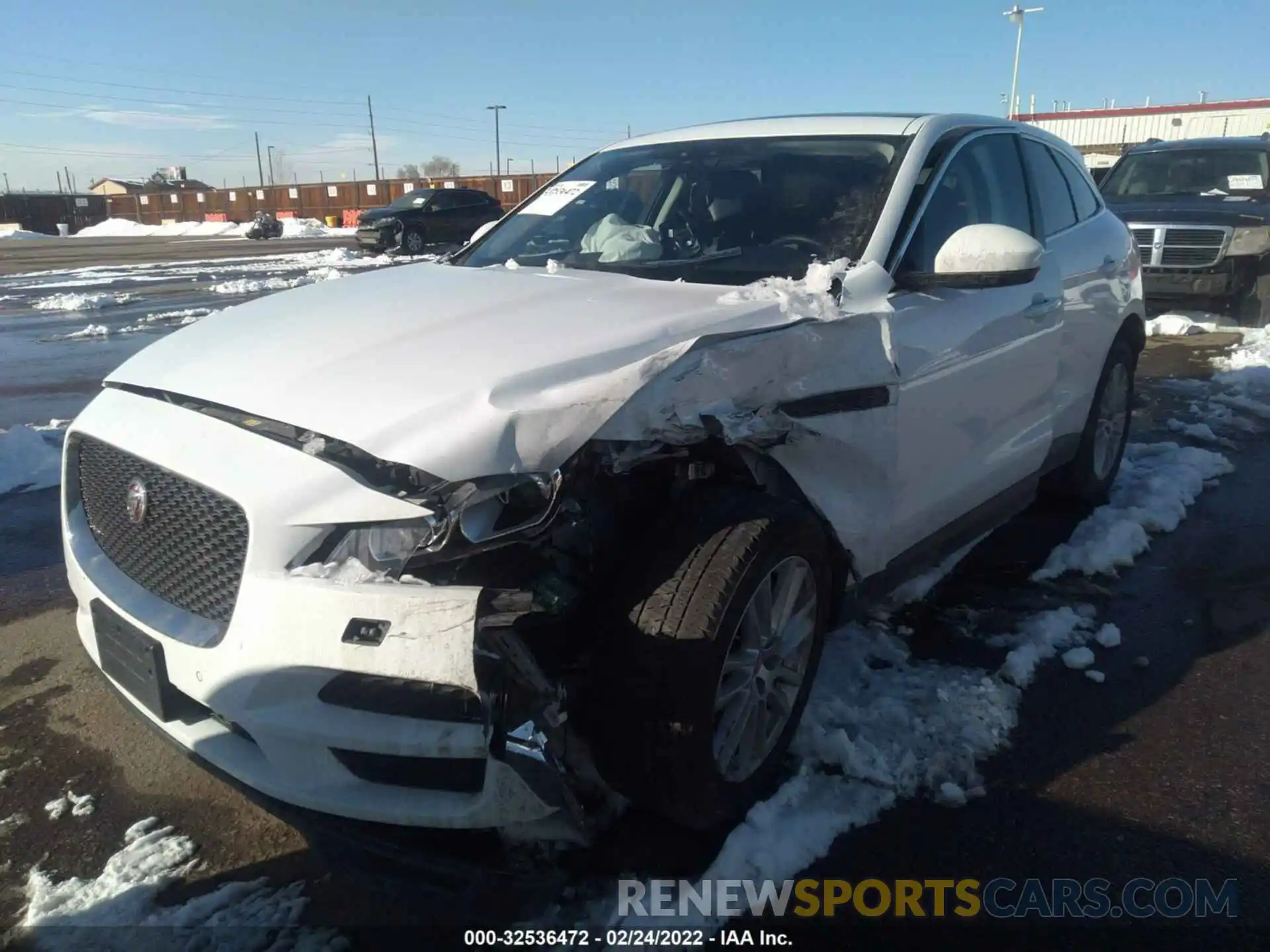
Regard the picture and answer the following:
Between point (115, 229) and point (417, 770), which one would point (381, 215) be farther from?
point (115, 229)

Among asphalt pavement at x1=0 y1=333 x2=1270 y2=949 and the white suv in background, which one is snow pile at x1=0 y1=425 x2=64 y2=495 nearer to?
asphalt pavement at x1=0 y1=333 x2=1270 y2=949

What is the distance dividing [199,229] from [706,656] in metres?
53.6

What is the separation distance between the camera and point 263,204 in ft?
177

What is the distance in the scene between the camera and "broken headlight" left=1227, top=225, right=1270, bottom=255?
9.27 meters

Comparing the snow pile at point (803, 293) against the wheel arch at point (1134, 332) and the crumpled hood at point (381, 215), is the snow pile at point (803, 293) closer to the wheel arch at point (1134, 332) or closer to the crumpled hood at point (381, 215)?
the wheel arch at point (1134, 332)

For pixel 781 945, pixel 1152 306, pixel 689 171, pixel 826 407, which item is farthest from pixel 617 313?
pixel 1152 306

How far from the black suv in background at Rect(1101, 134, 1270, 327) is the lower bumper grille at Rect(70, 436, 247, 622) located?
9753 mm

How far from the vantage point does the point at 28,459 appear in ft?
18.1

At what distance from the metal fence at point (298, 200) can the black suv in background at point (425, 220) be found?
16682 millimetres

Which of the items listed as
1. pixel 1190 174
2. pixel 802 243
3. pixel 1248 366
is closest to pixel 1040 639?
pixel 802 243

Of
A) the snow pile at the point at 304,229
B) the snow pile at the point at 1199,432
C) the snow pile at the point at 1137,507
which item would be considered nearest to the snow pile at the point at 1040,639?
the snow pile at the point at 1137,507

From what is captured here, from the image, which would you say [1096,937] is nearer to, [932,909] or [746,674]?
[932,909]

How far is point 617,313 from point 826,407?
60 centimetres

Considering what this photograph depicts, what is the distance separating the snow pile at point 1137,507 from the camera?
161 inches
